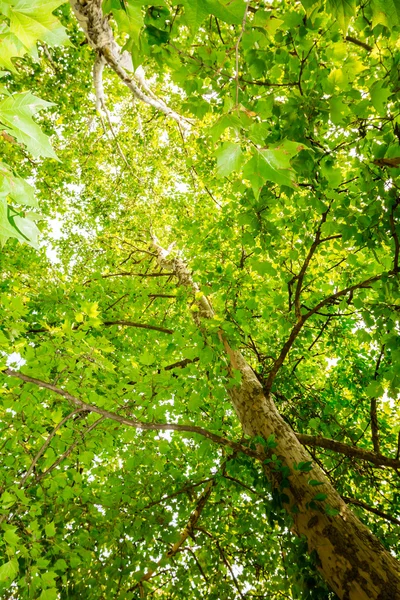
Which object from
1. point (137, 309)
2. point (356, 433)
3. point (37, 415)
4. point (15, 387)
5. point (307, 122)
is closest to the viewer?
point (307, 122)

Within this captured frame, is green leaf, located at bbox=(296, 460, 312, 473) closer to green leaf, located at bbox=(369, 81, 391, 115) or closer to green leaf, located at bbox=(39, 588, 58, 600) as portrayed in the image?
green leaf, located at bbox=(39, 588, 58, 600)

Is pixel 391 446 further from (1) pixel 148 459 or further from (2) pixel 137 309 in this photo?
(2) pixel 137 309

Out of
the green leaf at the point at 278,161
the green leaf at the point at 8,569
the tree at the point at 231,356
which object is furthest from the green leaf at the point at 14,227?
the green leaf at the point at 8,569

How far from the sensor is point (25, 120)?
832mm

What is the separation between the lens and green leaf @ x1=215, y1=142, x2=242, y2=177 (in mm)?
1012

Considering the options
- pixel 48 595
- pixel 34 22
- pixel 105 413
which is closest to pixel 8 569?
pixel 48 595

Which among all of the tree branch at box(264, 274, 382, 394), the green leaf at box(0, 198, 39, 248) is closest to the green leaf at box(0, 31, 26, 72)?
the green leaf at box(0, 198, 39, 248)

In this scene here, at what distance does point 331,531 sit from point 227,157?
2.25 m

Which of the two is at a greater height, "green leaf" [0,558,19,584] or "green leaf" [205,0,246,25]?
"green leaf" [205,0,246,25]

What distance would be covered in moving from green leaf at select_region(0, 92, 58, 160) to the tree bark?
93.1 inches

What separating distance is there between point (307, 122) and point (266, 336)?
3352 millimetres

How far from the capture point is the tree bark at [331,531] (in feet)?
6.00

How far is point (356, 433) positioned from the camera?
12.6 feet

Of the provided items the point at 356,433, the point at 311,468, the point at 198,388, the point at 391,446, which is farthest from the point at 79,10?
the point at 391,446
